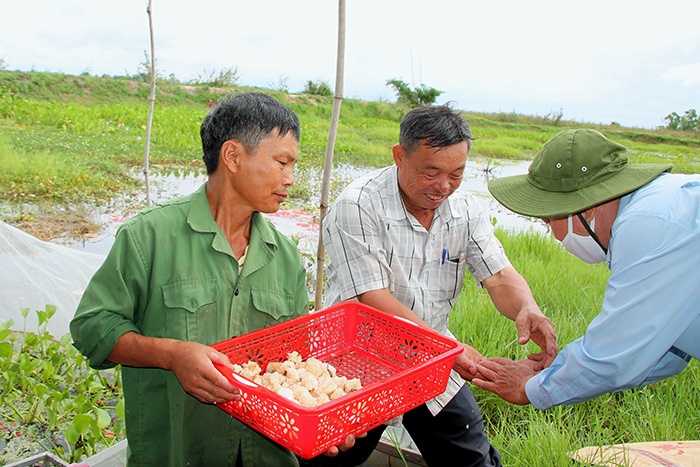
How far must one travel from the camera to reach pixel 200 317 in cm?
159

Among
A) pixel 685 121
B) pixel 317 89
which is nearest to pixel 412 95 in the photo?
pixel 317 89

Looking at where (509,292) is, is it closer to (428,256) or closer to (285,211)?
(428,256)

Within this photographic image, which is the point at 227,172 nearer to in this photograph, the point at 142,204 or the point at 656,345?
the point at 656,345

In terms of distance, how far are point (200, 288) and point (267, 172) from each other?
0.37m

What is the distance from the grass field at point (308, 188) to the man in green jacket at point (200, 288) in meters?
1.25

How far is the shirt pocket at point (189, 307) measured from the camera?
1.54 meters

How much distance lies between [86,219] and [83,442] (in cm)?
411

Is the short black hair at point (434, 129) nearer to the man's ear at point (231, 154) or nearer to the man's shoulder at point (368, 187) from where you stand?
the man's shoulder at point (368, 187)

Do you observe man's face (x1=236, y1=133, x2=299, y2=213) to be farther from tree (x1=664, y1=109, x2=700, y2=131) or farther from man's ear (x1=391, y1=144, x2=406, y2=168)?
tree (x1=664, y1=109, x2=700, y2=131)

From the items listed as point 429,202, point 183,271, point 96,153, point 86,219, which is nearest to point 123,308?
point 183,271

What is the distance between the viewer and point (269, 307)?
67.7 inches

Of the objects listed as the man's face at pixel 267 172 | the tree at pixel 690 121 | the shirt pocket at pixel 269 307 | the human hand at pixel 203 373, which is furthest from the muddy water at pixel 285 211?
the tree at pixel 690 121

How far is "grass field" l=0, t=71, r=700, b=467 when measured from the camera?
2602 millimetres

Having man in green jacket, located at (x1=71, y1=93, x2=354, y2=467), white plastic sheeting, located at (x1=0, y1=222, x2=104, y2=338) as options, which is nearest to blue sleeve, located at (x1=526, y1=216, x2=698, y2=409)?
man in green jacket, located at (x1=71, y1=93, x2=354, y2=467)
